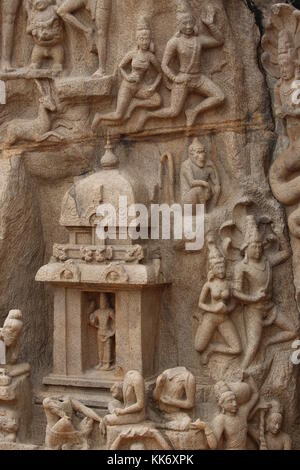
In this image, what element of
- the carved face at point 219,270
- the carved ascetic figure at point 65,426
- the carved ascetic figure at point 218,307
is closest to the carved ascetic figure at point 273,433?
the carved ascetic figure at point 218,307

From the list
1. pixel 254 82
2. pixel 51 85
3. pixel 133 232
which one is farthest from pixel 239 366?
pixel 51 85

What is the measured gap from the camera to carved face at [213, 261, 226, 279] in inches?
341

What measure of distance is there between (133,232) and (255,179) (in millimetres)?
1229

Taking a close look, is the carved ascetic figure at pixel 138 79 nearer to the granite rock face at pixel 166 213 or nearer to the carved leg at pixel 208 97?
the granite rock face at pixel 166 213

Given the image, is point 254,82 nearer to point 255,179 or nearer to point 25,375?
point 255,179

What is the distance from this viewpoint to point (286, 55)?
335 inches

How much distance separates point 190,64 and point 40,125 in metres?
1.61

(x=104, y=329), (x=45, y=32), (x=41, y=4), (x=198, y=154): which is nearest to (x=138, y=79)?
(x=198, y=154)

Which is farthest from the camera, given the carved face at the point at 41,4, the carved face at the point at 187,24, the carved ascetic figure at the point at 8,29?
the carved ascetic figure at the point at 8,29

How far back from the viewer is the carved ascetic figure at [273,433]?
8492mm

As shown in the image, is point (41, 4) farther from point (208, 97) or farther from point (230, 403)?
point (230, 403)

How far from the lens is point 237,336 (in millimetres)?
8750

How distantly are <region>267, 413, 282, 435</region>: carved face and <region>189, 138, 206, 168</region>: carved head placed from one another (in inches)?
92.9

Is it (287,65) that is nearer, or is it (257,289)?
(287,65)
